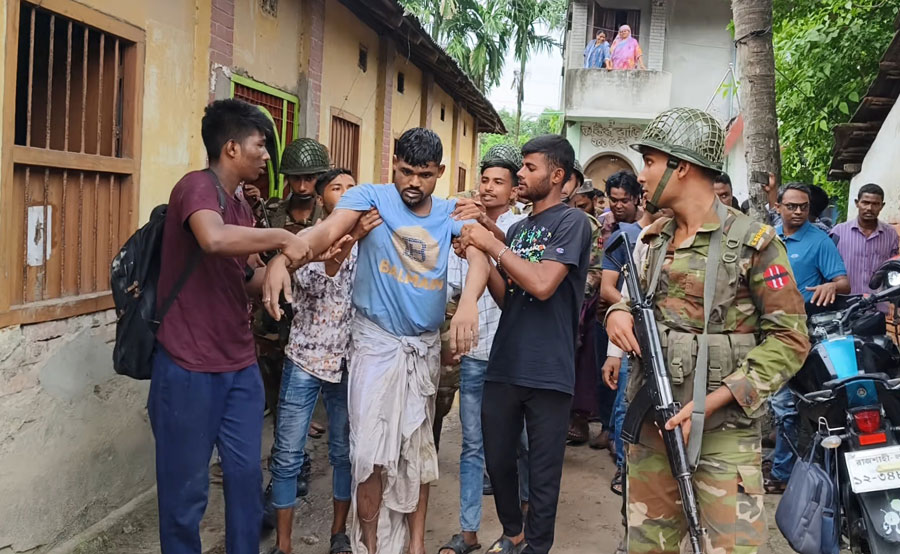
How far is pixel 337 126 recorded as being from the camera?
8273mm

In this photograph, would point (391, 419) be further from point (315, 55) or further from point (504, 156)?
point (315, 55)

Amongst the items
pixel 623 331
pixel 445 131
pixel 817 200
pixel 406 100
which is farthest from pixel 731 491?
pixel 445 131

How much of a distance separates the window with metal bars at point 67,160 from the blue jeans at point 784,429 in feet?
13.7

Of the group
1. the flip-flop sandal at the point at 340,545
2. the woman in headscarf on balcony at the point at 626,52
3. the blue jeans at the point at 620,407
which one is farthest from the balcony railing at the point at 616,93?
the flip-flop sandal at the point at 340,545

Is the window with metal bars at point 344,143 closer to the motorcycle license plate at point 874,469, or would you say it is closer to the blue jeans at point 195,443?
the blue jeans at point 195,443

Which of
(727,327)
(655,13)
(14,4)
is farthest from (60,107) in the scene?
(655,13)

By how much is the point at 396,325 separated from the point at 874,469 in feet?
7.02

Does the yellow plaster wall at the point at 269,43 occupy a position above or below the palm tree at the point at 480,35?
below

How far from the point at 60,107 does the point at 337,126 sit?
4.30 m

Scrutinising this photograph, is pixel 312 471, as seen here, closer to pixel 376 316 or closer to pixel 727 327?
pixel 376 316

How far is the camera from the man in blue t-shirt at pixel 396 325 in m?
3.40

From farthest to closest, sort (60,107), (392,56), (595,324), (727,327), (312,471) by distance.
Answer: (392,56) < (595,324) < (312,471) < (60,107) < (727,327)

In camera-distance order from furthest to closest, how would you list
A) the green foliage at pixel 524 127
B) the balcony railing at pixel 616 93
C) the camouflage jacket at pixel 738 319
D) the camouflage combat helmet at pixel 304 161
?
the green foliage at pixel 524 127 → the balcony railing at pixel 616 93 → the camouflage combat helmet at pixel 304 161 → the camouflage jacket at pixel 738 319

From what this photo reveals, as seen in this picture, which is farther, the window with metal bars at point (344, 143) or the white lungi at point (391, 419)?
the window with metal bars at point (344, 143)
